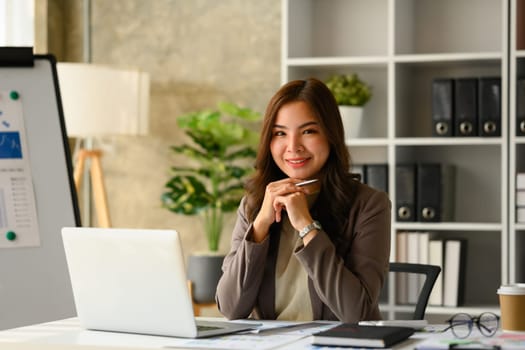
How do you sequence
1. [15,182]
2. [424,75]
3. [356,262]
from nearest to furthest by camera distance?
[356,262], [15,182], [424,75]

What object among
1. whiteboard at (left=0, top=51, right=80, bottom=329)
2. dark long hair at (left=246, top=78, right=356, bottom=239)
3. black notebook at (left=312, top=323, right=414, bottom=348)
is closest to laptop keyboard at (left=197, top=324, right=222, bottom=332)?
black notebook at (left=312, top=323, right=414, bottom=348)

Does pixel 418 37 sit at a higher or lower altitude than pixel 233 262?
higher

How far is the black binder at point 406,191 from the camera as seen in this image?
399 centimetres

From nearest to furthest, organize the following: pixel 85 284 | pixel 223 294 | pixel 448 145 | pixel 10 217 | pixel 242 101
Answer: pixel 85 284 < pixel 223 294 < pixel 10 217 < pixel 448 145 < pixel 242 101

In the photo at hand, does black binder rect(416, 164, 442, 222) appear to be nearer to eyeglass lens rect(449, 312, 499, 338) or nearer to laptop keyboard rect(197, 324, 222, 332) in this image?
eyeglass lens rect(449, 312, 499, 338)

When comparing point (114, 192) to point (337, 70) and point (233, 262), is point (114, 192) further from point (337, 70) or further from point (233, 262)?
point (233, 262)

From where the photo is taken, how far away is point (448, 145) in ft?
13.9

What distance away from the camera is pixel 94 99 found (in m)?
4.34

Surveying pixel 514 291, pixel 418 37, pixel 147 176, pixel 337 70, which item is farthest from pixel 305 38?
pixel 514 291

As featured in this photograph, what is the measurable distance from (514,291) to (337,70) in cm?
257

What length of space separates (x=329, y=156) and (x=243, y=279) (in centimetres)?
44

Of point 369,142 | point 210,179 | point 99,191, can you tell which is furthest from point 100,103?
point 369,142

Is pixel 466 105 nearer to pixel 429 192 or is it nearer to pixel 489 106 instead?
pixel 489 106

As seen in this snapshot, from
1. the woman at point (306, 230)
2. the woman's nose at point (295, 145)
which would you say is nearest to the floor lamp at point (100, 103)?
the woman at point (306, 230)
